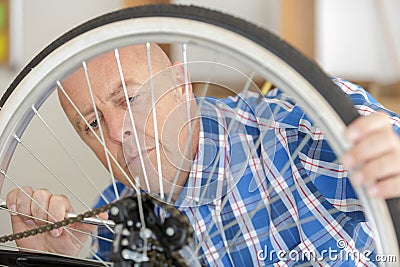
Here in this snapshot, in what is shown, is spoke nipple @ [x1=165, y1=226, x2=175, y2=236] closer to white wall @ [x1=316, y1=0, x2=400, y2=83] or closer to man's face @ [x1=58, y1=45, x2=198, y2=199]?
man's face @ [x1=58, y1=45, x2=198, y2=199]

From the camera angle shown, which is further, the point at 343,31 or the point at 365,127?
the point at 343,31

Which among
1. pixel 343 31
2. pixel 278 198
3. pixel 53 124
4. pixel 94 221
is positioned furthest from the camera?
pixel 53 124

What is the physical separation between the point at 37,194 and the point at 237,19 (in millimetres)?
440

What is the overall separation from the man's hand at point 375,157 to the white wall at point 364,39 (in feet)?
5.48

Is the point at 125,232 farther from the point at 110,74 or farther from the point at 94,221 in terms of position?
the point at 110,74

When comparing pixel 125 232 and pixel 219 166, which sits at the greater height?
pixel 219 166

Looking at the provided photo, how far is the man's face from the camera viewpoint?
804 mm

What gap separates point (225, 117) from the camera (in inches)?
32.3

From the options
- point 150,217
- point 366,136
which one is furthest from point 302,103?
point 150,217

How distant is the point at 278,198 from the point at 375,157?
343 millimetres

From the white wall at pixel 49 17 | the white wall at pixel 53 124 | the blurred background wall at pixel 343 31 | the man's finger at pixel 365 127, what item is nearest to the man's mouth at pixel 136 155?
the man's finger at pixel 365 127

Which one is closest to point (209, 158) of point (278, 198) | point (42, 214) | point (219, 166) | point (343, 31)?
point (219, 166)

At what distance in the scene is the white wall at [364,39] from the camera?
2248mm

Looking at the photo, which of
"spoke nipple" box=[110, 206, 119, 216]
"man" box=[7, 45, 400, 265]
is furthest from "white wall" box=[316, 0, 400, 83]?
"spoke nipple" box=[110, 206, 119, 216]
